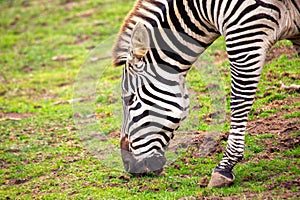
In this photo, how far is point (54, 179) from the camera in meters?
7.85

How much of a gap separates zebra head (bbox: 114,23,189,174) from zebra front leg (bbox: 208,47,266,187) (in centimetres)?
80

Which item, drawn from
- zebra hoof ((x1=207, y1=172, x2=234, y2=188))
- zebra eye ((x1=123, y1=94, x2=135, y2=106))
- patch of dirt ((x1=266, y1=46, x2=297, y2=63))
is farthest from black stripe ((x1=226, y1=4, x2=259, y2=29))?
patch of dirt ((x1=266, y1=46, x2=297, y2=63))

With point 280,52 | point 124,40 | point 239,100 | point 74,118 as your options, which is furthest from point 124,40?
point 280,52

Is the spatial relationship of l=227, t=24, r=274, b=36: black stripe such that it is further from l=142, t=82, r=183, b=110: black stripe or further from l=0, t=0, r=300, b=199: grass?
l=0, t=0, r=300, b=199: grass

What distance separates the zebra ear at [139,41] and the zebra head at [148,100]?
0.04 feet

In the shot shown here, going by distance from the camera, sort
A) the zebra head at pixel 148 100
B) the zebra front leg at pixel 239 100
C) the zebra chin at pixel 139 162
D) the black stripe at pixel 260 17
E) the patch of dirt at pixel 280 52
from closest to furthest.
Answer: the black stripe at pixel 260 17
the zebra front leg at pixel 239 100
the zebra head at pixel 148 100
the zebra chin at pixel 139 162
the patch of dirt at pixel 280 52

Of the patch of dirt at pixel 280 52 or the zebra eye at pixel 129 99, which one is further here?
the patch of dirt at pixel 280 52

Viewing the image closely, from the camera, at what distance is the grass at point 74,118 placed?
6.90 m

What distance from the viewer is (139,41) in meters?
6.70

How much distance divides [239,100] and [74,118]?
16.9ft

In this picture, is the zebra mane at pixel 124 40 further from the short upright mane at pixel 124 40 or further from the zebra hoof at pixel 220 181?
the zebra hoof at pixel 220 181

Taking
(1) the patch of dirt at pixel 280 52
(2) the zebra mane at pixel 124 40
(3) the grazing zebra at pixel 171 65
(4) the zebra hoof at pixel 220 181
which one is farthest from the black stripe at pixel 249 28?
(1) the patch of dirt at pixel 280 52

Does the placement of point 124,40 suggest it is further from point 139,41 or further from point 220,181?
point 220,181

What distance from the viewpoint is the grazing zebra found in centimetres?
632
